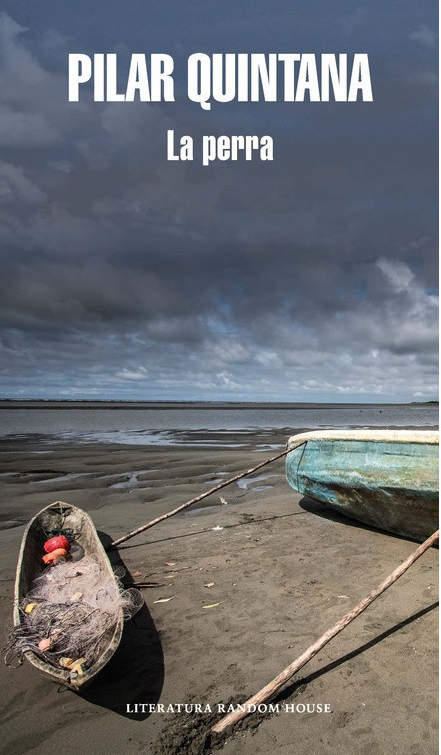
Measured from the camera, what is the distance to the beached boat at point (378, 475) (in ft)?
16.5

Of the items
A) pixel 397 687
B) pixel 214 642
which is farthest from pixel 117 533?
pixel 397 687

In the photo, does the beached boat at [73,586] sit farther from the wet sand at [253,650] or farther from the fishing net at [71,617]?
the wet sand at [253,650]

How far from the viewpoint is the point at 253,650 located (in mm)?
3494

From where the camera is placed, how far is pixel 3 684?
322 centimetres

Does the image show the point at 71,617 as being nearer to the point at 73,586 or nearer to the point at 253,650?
the point at 73,586

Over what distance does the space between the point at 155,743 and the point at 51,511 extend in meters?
3.75

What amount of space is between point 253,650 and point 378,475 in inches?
105

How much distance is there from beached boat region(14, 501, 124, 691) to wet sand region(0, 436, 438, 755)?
319 millimetres

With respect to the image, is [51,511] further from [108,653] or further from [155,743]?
[155,743]

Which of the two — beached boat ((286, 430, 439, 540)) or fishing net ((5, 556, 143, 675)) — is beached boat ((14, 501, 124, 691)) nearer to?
fishing net ((5, 556, 143, 675))

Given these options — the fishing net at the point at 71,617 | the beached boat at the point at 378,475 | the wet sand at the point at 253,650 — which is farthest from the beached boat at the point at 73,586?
the beached boat at the point at 378,475

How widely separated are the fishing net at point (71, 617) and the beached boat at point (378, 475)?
2969 millimetres

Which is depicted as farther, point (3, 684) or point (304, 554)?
point (304, 554)

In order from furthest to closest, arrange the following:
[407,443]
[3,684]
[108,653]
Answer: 1. [407,443]
2. [3,684]
3. [108,653]
